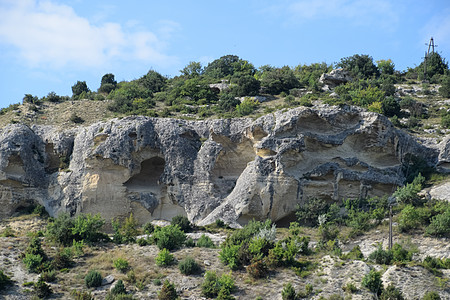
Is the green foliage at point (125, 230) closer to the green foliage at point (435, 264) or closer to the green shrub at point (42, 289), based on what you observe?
the green shrub at point (42, 289)

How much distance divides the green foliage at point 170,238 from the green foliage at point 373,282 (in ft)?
35.3

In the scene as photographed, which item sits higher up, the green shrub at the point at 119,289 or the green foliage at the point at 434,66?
the green foliage at the point at 434,66

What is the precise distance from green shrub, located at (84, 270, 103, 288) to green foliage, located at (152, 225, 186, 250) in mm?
4648

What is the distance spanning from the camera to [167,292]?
105 feet

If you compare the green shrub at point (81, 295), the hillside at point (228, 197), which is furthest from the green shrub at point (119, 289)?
the green shrub at point (81, 295)

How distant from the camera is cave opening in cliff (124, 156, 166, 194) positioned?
4631 centimetres

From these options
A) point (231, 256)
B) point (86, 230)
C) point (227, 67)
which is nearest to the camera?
point (231, 256)

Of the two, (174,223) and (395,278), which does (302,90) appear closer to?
(174,223)

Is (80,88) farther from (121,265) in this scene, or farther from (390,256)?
(390,256)

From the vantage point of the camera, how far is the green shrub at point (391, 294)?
31.2 m

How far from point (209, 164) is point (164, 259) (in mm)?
11418

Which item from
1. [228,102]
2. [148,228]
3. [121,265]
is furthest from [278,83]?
[121,265]

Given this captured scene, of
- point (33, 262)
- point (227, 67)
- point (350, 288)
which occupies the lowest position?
point (350, 288)

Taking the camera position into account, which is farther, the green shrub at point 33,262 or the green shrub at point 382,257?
the green shrub at point 382,257
